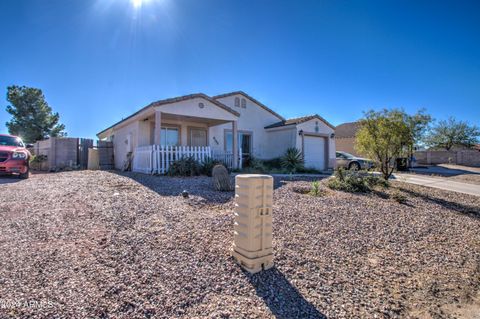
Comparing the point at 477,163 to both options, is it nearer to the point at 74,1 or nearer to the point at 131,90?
the point at 131,90

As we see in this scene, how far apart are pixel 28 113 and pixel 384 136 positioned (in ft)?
108

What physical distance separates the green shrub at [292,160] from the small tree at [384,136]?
16.1 feet

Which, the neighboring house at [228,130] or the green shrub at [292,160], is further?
the green shrub at [292,160]

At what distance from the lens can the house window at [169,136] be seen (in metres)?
13.0

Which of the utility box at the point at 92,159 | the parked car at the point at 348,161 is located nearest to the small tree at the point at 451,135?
the parked car at the point at 348,161

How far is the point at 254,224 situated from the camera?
268 centimetres

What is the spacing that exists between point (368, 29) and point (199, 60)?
7.21m

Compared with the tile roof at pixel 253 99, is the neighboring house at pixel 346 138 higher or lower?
lower

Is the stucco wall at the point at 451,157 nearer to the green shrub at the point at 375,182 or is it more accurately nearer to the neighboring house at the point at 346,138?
the neighboring house at the point at 346,138

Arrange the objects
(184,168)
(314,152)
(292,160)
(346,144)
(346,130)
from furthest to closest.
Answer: (346,130) → (346,144) → (314,152) → (292,160) → (184,168)

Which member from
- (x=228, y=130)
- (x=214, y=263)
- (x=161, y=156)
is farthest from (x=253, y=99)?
(x=214, y=263)

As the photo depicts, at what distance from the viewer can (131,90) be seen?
1270cm

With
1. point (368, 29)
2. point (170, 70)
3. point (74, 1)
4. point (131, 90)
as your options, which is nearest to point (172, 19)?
point (74, 1)

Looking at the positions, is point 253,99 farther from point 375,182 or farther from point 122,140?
point 375,182
